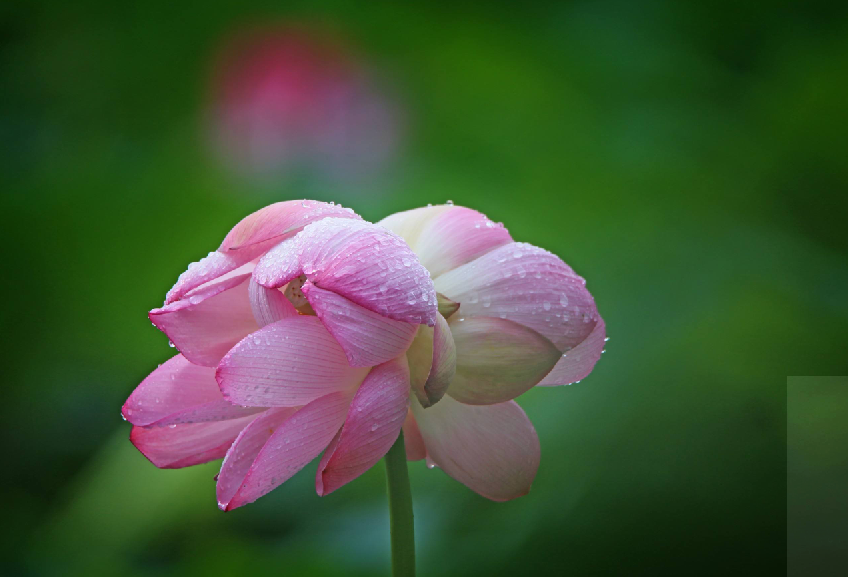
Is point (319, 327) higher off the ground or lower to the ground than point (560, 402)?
higher

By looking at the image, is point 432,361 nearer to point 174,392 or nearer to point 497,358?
point 497,358

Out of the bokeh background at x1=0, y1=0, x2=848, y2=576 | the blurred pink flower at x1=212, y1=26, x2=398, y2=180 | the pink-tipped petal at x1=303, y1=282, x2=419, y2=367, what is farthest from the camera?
Result: the blurred pink flower at x1=212, y1=26, x2=398, y2=180

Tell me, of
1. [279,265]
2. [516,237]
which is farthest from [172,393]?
[516,237]

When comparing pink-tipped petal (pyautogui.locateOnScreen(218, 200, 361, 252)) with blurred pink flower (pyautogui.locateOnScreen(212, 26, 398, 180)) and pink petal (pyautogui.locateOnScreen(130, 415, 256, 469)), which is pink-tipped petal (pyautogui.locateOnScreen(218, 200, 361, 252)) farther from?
blurred pink flower (pyautogui.locateOnScreen(212, 26, 398, 180))

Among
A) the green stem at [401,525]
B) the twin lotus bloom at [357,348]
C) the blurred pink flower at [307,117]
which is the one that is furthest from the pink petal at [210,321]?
the blurred pink flower at [307,117]

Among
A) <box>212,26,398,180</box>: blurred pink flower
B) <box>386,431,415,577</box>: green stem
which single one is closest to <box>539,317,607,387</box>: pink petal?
<box>386,431,415,577</box>: green stem

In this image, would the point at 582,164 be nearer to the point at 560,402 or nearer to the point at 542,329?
the point at 560,402

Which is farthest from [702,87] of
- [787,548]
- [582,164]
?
[787,548]

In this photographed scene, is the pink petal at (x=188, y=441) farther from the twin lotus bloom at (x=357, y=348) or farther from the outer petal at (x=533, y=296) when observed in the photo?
the outer petal at (x=533, y=296)
